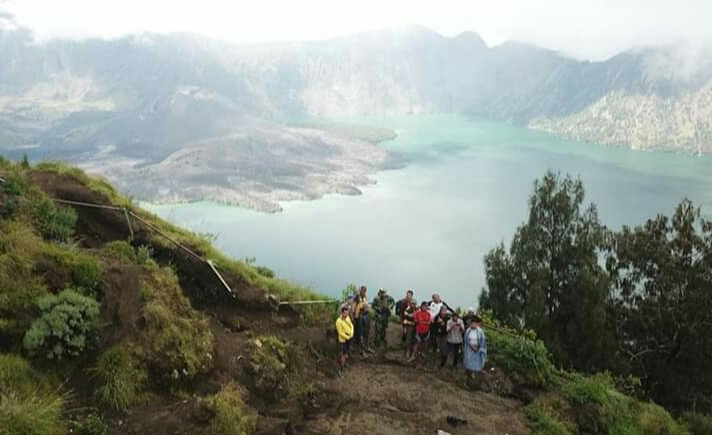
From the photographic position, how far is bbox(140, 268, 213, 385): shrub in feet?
26.9

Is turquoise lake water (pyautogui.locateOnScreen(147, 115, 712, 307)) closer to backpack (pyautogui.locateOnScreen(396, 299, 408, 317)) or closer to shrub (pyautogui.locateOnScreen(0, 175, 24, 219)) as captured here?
backpack (pyautogui.locateOnScreen(396, 299, 408, 317))

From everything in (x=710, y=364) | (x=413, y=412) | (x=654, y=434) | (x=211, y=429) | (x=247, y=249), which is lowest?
(x=247, y=249)

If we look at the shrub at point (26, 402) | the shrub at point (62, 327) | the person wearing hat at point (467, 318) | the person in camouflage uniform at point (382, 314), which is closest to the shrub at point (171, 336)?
the shrub at point (62, 327)

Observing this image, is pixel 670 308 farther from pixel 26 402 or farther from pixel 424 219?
pixel 424 219

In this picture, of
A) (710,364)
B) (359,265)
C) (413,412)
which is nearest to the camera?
(413,412)

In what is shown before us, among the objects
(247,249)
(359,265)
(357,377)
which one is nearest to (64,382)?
(357,377)

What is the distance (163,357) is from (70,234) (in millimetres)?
4013

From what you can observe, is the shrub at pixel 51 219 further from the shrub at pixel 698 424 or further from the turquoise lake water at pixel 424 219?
the turquoise lake water at pixel 424 219

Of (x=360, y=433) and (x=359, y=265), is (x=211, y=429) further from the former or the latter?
(x=359, y=265)

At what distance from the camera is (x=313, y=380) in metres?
10.1

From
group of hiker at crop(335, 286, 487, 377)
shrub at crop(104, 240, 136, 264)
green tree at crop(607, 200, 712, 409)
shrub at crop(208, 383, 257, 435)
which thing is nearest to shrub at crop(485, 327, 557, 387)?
group of hiker at crop(335, 286, 487, 377)

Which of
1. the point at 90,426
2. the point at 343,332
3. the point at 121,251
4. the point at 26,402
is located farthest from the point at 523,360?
the point at 26,402

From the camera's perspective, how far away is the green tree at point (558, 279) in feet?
73.3

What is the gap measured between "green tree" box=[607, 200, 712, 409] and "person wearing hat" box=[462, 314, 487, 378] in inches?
565
